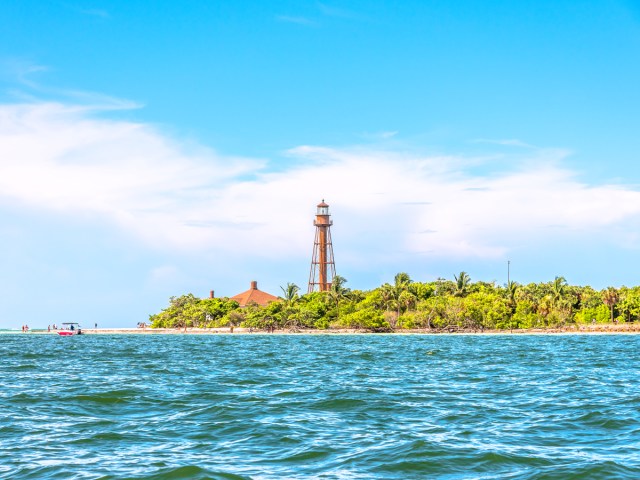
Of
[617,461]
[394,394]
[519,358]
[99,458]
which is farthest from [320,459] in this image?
[519,358]

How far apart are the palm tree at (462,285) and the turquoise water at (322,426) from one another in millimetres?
94915

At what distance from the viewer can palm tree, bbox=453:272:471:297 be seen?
418ft

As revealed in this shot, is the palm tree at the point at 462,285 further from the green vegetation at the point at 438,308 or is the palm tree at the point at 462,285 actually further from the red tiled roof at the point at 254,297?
the red tiled roof at the point at 254,297

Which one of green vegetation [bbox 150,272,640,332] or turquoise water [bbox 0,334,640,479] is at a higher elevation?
green vegetation [bbox 150,272,640,332]

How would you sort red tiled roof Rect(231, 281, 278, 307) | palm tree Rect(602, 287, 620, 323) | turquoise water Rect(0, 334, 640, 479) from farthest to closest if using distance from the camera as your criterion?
1. red tiled roof Rect(231, 281, 278, 307)
2. palm tree Rect(602, 287, 620, 323)
3. turquoise water Rect(0, 334, 640, 479)

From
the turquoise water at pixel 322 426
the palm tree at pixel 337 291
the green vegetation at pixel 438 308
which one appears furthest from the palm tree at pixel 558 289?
the turquoise water at pixel 322 426

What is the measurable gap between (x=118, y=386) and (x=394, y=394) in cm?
1031

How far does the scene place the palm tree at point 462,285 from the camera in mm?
127500

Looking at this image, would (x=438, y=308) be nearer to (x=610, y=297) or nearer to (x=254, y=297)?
(x=610, y=297)

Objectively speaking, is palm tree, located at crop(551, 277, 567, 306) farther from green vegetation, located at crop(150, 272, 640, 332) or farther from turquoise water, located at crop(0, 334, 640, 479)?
turquoise water, located at crop(0, 334, 640, 479)

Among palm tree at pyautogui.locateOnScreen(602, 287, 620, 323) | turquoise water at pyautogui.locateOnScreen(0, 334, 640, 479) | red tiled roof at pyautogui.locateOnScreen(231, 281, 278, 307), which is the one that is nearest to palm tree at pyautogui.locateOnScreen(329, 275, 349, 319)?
red tiled roof at pyautogui.locateOnScreen(231, 281, 278, 307)

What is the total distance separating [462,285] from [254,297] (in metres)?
41.9

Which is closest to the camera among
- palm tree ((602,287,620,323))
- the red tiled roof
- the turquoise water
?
the turquoise water

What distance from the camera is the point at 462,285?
421 feet
